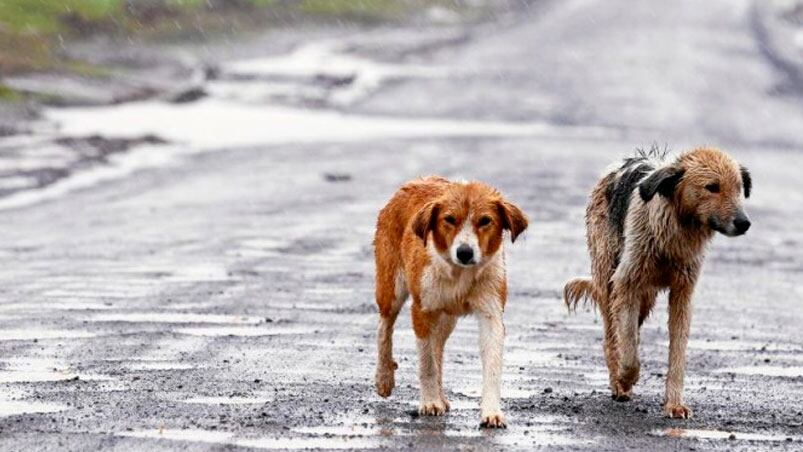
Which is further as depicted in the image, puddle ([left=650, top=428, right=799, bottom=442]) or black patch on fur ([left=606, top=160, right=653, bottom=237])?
black patch on fur ([left=606, top=160, right=653, bottom=237])

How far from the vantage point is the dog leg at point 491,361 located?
8969mm

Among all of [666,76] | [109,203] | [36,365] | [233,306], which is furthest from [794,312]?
[666,76]

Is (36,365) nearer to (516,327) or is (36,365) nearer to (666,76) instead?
(516,327)

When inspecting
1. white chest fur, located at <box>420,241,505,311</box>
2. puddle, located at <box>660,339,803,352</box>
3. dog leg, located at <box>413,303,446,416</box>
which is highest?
white chest fur, located at <box>420,241,505,311</box>

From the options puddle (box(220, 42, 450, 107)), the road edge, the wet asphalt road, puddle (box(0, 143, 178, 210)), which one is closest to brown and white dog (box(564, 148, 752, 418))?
the wet asphalt road

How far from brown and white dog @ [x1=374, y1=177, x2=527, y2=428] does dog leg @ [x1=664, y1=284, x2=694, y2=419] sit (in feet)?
3.51

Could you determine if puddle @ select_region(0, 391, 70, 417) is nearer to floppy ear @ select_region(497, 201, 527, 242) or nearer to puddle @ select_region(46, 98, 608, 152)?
floppy ear @ select_region(497, 201, 527, 242)

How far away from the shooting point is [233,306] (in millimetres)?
13500

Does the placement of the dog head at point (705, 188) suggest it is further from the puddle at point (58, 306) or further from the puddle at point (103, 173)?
the puddle at point (103, 173)

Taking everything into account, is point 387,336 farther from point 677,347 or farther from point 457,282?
point 677,347

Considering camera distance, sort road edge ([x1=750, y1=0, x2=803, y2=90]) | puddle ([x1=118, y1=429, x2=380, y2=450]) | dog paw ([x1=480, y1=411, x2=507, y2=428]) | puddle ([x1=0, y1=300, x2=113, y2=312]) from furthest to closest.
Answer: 1. road edge ([x1=750, y1=0, x2=803, y2=90])
2. puddle ([x1=0, y1=300, x2=113, y2=312])
3. dog paw ([x1=480, y1=411, x2=507, y2=428])
4. puddle ([x1=118, y1=429, x2=380, y2=450])

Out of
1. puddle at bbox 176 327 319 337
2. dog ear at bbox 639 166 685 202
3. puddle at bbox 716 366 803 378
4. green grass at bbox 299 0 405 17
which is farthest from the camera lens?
green grass at bbox 299 0 405 17

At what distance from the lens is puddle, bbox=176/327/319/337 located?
476 inches

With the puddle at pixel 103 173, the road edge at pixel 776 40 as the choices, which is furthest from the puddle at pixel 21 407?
the road edge at pixel 776 40
